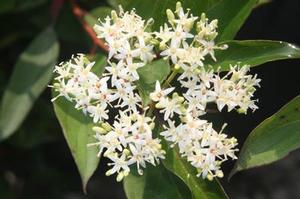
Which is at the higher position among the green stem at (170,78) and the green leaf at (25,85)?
the green stem at (170,78)

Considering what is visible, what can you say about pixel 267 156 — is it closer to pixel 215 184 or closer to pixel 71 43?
pixel 215 184

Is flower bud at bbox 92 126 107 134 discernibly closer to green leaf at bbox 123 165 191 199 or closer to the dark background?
green leaf at bbox 123 165 191 199

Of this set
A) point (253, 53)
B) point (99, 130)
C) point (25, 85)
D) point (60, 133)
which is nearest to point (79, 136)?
point (99, 130)

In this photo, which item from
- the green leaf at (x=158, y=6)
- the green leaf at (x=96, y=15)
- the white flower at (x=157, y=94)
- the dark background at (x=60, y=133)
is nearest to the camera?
the white flower at (x=157, y=94)

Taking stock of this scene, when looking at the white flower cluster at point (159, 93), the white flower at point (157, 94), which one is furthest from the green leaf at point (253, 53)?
the white flower at point (157, 94)

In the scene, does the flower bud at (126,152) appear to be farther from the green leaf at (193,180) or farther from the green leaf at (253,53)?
the green leaf at (253,53)

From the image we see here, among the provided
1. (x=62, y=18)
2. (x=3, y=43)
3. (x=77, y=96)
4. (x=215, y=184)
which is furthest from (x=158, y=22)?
(x=3, y=43)
